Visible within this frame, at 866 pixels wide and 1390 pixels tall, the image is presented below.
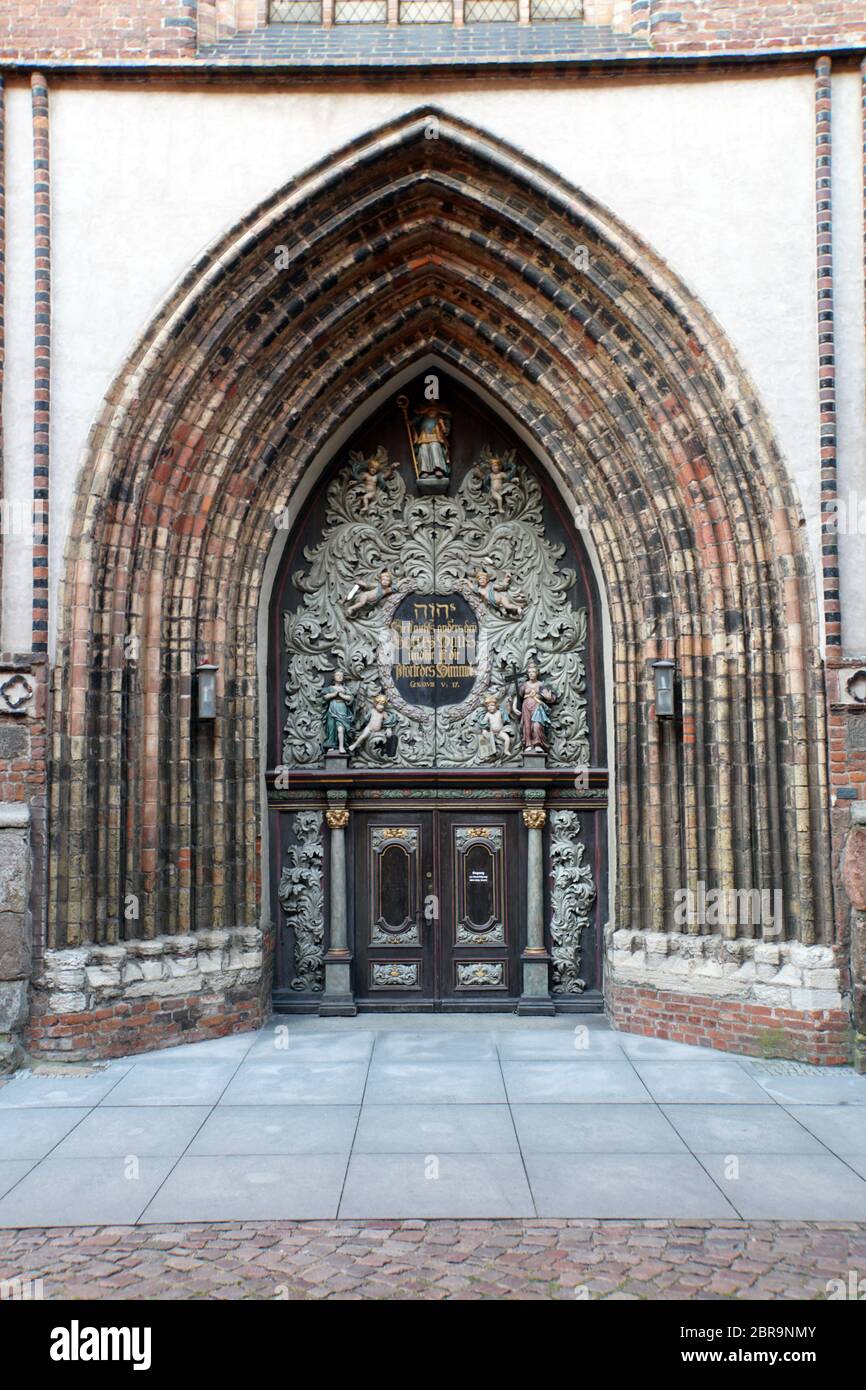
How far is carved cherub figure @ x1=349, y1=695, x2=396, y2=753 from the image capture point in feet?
30.3

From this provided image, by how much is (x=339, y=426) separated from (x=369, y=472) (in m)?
0.51

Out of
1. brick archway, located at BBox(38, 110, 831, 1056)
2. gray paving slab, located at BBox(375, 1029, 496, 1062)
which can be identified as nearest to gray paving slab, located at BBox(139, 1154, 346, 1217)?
gray paving slab, located at BBox(375, 1029, 496, 1062)

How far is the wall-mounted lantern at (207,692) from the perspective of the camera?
27.7 ft

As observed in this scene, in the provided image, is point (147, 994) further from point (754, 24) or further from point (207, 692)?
point (754, 24)

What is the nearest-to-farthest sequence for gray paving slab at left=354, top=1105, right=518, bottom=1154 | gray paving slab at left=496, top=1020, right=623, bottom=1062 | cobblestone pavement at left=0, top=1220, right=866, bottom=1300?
1. cobblestone pavement at left=0, top=1220, right=866, bottom=1300
2. gray paving slab at left=354, top=1105, right=518, bottom=1154
3. gray paving slab at left=496, top=1020, right=623, bottom=1062

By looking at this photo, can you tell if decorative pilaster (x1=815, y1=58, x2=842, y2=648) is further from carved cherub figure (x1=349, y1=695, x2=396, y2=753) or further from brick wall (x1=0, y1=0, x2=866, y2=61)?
carved cherub figure (x1=349, y1=695, x2=396, y2=753)

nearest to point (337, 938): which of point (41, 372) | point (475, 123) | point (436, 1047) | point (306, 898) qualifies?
point (306, 898)

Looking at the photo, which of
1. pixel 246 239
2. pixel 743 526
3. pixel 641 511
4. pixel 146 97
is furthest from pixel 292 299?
pixel 743 526

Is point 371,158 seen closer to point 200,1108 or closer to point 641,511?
point 641,511

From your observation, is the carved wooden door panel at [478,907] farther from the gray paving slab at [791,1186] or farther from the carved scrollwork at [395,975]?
the gray paving slab at [791,1186]

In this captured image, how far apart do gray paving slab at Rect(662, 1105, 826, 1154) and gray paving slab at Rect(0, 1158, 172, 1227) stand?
10.0ft

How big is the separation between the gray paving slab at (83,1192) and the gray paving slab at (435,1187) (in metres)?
1.07

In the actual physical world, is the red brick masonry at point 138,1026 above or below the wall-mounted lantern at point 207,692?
below

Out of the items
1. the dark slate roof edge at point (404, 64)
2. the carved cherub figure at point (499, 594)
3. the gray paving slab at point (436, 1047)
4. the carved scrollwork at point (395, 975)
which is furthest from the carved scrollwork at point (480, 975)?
the dark slate roof edge at point (404, 64)
